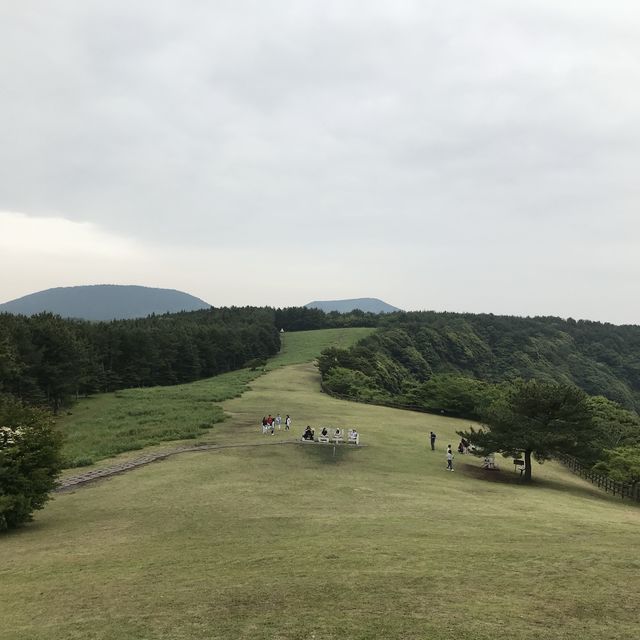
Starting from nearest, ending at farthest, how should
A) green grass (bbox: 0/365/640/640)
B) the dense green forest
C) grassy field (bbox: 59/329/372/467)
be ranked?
green grass (bbox: 0/365/640/640) < grassy field (bbox: 59/329/372/467) < the dense green forest

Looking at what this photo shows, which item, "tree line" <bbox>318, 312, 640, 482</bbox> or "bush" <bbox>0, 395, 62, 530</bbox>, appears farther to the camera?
"tree line" <bbox>318, 312, 640, 482</bbox>

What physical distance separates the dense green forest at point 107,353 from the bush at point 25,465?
31866mm

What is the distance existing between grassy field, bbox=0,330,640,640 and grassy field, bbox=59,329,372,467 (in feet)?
30.1

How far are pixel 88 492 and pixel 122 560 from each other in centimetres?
1130

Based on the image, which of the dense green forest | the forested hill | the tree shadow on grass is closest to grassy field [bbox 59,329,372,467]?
the dense green forest

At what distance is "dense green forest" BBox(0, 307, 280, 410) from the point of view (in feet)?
195

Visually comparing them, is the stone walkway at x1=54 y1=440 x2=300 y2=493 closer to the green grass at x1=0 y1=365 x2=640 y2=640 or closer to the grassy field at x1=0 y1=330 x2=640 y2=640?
the green grass at x1=0 y1=365 x2=640 y2=640

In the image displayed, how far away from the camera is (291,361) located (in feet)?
383

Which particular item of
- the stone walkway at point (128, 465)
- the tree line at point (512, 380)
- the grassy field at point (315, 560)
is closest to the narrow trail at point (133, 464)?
the stone walkway at point (128, 465)

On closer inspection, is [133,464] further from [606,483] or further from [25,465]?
Result: [606,483]

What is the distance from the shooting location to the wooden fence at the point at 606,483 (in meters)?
33.0

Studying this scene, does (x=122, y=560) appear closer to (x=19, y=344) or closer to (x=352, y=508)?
(x=352, y=508)

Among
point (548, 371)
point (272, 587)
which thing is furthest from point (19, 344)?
point (548, 371)

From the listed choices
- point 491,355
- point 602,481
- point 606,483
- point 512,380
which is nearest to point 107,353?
point 602,481
